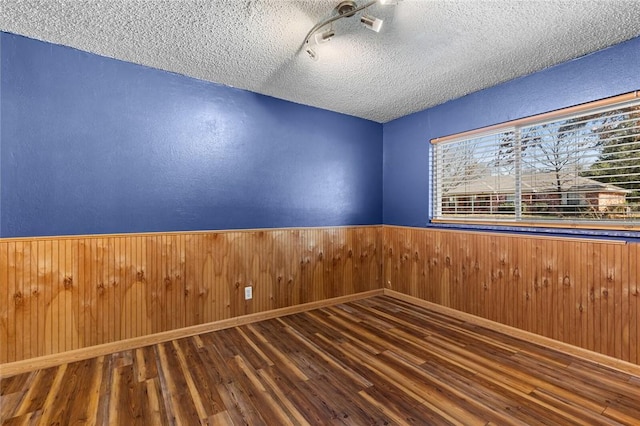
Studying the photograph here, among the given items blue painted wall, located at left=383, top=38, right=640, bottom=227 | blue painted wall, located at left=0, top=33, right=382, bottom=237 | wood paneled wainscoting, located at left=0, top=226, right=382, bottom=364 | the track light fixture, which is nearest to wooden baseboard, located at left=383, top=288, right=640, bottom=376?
blue painted wall, located at left=383, top=38, right=640, bottom=227

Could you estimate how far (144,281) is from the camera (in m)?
2.64

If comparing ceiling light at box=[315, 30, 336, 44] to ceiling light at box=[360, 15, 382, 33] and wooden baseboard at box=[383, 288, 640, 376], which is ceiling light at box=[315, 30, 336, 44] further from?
wooden baseboard at box=[383, 288, 640, 376]

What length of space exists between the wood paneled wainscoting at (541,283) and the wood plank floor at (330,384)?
0.22m

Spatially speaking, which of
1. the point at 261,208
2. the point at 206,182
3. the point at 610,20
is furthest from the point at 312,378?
the point at 610,20

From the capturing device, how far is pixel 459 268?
10.7 feet

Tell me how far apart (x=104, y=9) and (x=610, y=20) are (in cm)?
324

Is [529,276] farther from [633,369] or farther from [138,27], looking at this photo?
[138,27]

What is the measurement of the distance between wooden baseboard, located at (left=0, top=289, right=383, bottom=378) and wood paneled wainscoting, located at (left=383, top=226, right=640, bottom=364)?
1.35 meters

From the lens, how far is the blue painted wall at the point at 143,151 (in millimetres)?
2240

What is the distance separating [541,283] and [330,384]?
2.05 metres

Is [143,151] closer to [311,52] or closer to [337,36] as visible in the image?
[311,52]

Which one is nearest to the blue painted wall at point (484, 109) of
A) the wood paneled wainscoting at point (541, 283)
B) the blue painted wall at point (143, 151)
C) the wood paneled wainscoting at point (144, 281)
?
the wood paneled wainscoting at point (541, 283)

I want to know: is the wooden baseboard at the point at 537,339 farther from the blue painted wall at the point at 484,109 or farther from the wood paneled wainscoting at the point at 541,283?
the blue painted wall at the point at 484,109

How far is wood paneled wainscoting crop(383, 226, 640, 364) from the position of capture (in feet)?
7.31
